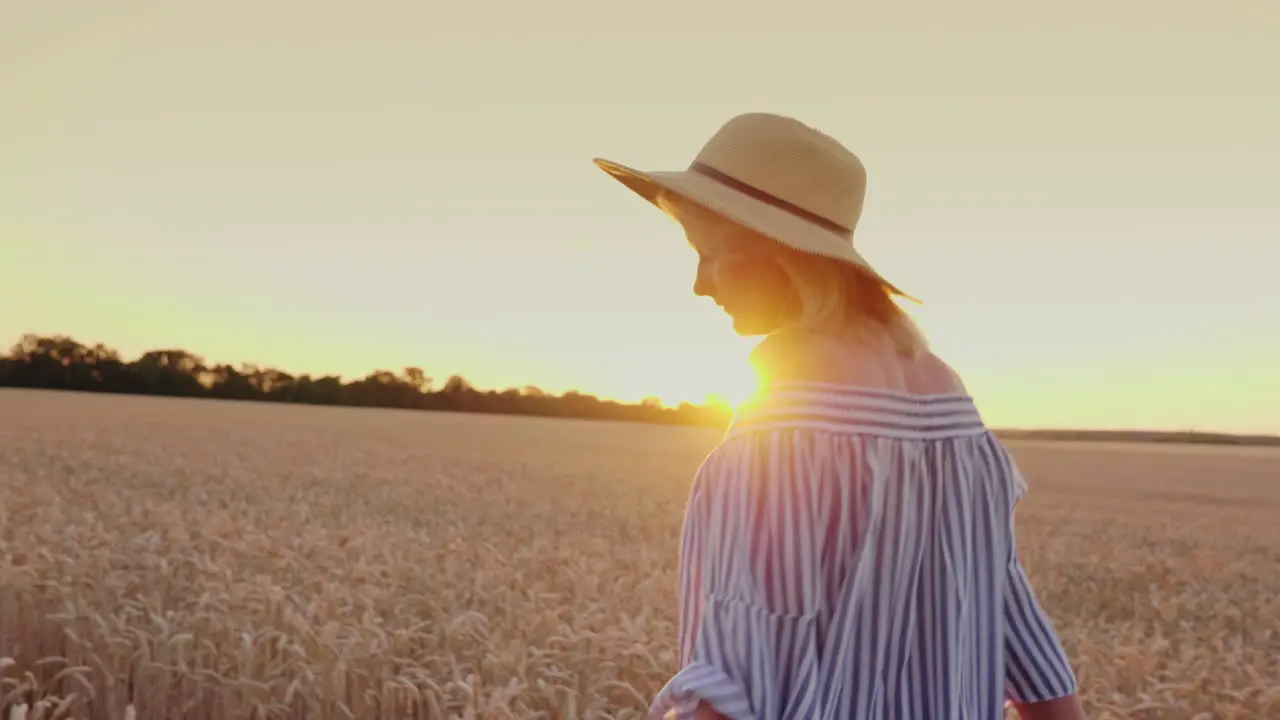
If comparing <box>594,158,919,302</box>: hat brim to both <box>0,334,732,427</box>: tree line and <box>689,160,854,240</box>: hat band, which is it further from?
<box>0,334,732,427</box>: tree line

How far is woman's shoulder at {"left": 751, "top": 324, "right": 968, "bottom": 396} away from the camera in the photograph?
1669mm

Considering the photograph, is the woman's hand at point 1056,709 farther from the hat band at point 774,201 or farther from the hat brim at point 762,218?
the hat band at point 774,201

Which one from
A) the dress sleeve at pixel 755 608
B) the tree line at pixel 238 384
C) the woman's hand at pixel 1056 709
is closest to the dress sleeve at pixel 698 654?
the dress sleeve at pixel 755 608

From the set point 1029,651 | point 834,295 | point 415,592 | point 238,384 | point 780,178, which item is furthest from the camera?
point 238,384

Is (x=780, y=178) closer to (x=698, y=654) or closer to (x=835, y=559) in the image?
(x=835, y=559)

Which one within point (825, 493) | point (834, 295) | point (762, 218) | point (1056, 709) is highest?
point (762, 218)

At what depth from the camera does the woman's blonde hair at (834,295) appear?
174cm

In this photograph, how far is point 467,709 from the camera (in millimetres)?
3557

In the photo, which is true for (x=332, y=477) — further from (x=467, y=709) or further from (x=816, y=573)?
(x=816, y=573)

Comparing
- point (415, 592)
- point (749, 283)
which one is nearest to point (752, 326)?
point (749, 283)

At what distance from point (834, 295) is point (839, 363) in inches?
4.9

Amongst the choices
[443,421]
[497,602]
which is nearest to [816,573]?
[497,602]

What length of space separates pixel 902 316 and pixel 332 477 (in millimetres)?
15290

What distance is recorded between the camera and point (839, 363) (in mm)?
1673
